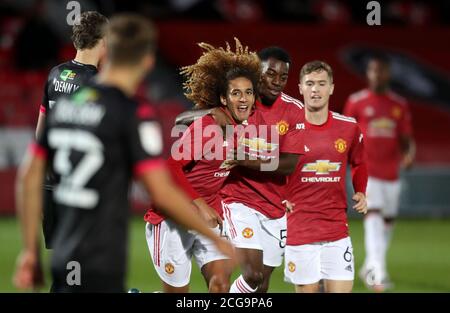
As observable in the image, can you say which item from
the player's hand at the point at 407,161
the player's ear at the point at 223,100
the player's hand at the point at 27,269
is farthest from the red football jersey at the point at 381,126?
the player's hand at the point at 27,269

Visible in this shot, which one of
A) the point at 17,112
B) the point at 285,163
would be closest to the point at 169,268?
the point at 285,163

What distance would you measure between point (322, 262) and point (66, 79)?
8.69ft

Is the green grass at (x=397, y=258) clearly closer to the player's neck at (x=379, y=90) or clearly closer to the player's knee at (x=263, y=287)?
the player's neck at (x=379, y=90)

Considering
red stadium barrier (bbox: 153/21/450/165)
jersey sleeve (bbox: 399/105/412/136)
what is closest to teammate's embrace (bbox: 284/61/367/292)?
jersey sleeve (bbox: 399/105/412/136)

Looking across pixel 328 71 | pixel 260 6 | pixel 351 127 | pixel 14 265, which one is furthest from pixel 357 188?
pixel 260 6

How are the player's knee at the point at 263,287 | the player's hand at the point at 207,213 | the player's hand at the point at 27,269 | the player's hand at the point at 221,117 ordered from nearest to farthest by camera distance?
the player's hand at the point at 27,269 < the player's hand at the point at 207,213 < the player's hand at the point at 221,117 < the player's knee at the point at 263,287

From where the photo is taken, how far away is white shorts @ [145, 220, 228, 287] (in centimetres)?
781

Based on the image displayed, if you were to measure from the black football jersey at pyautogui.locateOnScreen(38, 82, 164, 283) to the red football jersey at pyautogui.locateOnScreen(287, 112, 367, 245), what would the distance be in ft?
11.2

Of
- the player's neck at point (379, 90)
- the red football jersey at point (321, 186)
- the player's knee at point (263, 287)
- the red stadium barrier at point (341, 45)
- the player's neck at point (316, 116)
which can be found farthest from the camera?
the red stadium barrier at point (341, 45)

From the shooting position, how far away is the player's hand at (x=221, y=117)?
25.9 ft

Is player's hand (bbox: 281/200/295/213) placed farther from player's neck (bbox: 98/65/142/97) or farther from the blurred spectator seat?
the blurred spectator seat

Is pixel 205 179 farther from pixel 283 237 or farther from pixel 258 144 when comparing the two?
pixel 283 237

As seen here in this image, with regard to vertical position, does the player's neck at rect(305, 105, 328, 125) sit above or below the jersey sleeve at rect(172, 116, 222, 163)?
above

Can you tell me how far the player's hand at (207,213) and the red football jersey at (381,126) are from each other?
19.4ft
